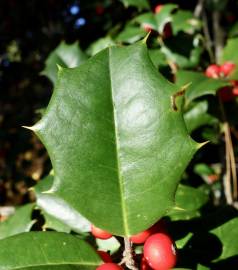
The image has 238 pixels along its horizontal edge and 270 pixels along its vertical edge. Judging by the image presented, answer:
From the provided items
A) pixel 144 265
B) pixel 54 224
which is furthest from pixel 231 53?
pixel 144 265

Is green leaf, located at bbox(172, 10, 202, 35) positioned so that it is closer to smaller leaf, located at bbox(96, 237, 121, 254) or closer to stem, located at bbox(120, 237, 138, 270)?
smaller leaf, located at bbox(96, 237, 121, 254)

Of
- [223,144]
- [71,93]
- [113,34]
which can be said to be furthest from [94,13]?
[71,93]

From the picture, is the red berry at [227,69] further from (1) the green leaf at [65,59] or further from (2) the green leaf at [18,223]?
(2) the green leaf at [18,223]

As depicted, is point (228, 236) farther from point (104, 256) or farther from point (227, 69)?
point (227, 69)

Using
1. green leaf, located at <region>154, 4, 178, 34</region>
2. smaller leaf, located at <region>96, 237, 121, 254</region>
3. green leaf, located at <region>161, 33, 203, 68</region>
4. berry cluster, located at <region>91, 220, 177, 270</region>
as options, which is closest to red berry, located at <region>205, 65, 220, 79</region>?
green leaf, located at <region>161, 33, 203, 68</region>

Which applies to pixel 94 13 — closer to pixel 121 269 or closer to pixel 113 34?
pixel 113 34
